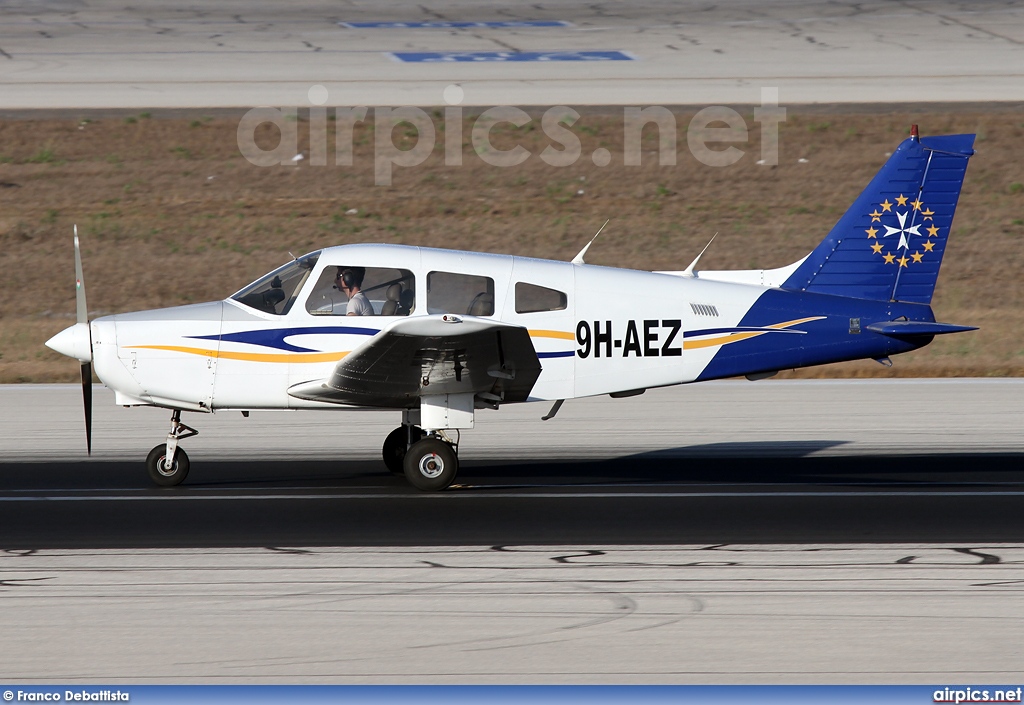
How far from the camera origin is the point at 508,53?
3306 cm

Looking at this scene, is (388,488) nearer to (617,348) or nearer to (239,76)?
(617,348)

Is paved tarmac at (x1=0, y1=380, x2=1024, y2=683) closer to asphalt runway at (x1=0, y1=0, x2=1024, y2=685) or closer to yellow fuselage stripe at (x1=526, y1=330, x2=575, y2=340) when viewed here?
asphalt runway at (x1=0, y1=0, x2=1024, y2=685)

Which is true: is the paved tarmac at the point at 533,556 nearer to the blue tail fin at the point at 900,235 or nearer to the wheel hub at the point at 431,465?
the wheel hub at the point at 431,465

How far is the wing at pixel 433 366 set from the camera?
9.30 meters

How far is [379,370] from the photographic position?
9844 mm

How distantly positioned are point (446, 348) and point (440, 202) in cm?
1820

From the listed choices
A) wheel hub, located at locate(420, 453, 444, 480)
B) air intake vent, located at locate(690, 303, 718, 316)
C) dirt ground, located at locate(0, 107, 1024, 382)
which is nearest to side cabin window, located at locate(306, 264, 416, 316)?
wheel hub, located at locate(420, 453, 444, 480)

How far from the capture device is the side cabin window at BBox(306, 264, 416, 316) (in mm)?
10203

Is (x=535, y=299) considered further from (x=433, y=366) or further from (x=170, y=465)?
(x=170, y=465)

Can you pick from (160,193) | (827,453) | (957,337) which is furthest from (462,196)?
(827,453)

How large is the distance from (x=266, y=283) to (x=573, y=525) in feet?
11.3

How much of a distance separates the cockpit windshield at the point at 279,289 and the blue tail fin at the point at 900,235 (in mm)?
4438

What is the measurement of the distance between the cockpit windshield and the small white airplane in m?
0.01

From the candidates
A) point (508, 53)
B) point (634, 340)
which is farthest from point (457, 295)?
point (508, 53)
